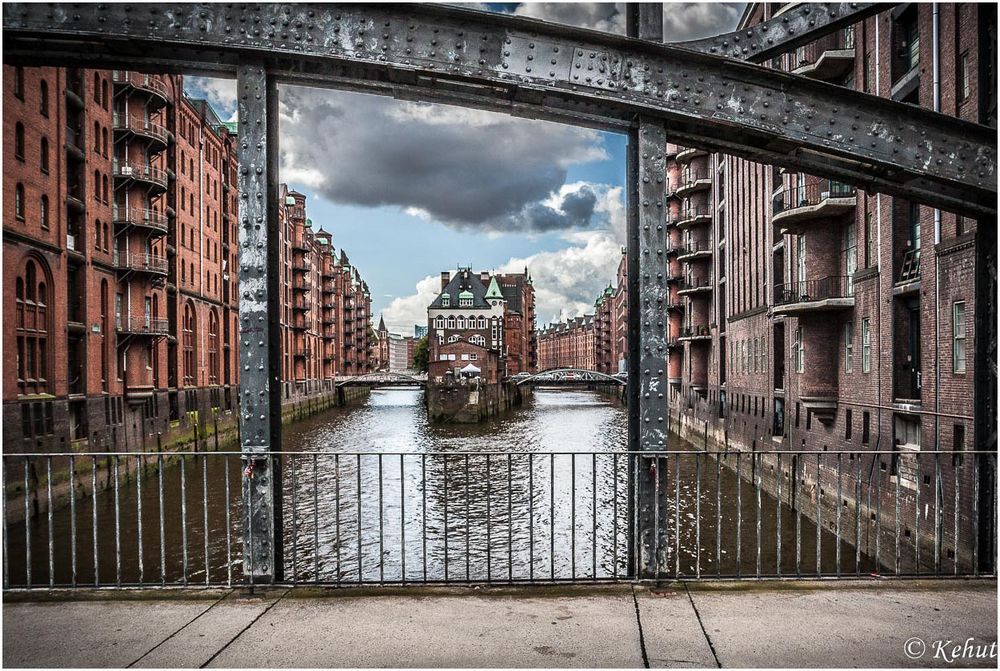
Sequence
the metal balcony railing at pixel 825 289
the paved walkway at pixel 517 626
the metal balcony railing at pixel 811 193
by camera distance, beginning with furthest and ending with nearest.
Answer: the metal balcony railing at pixel 825 289 < the metal balcony railing at pixel 811 193 < the paved walkway at pixel 517 626

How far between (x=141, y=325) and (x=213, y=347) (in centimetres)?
1384

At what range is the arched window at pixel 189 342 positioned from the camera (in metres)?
37.8

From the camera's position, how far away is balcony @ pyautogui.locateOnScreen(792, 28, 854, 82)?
18.4 meters

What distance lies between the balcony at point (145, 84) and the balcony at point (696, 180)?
27240 millimetres

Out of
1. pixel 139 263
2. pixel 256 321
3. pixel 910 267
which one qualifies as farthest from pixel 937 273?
pixel 139 263

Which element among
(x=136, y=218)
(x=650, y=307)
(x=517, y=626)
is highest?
(x=136, y=218)

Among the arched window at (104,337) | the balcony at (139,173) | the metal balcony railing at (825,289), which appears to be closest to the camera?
the metal balcony railing at (825,289)

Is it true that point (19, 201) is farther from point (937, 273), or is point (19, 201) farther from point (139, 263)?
point (937, 273)

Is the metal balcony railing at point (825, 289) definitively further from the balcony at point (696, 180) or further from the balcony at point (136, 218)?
the balcony at point (136, 218)

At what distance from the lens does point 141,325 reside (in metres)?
29.7

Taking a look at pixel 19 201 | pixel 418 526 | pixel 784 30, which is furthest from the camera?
pixel 19 201

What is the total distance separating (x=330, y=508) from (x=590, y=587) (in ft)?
57.0

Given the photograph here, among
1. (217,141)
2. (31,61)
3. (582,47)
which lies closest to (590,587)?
(582,47)

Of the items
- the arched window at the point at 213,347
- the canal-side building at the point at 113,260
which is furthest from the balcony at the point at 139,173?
the arched window at the point at 213,347
